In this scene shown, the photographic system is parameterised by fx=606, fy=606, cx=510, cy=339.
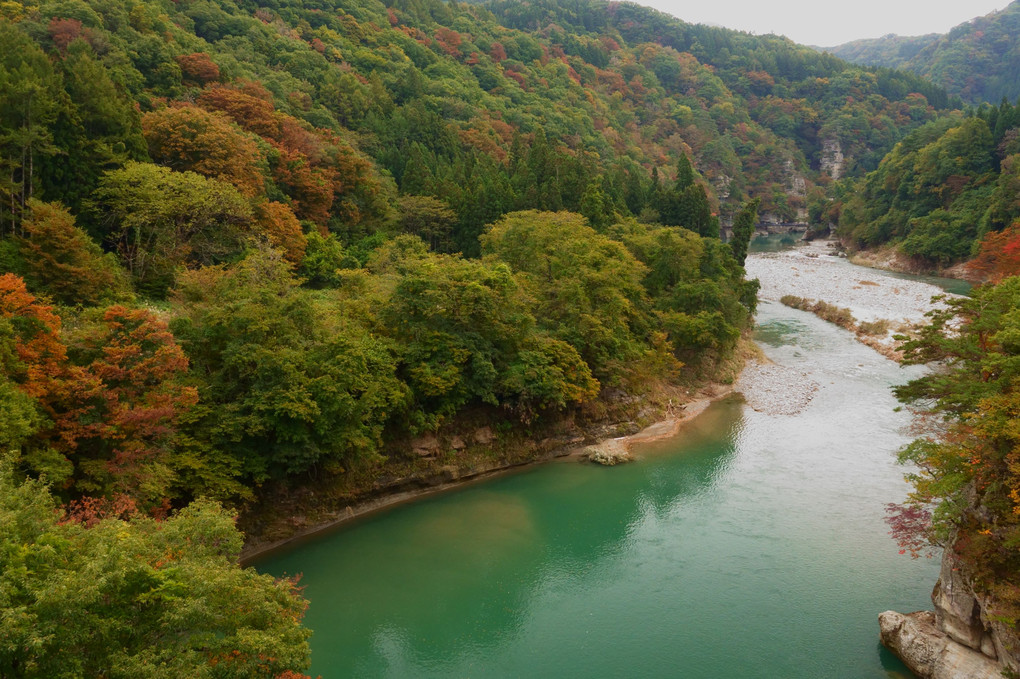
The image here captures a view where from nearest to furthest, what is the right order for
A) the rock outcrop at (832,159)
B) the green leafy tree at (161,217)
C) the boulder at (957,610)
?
the boulder at (957,610), the green leafy tree at (161,217), the rock outcrop at (832,159)

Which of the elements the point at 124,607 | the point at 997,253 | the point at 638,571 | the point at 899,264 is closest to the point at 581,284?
the point at 638,571

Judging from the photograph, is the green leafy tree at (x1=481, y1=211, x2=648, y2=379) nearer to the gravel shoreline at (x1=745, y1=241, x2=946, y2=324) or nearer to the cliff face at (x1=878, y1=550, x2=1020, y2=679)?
the cliff face at (x1=878, y1=550, x2=1020, y2=679)

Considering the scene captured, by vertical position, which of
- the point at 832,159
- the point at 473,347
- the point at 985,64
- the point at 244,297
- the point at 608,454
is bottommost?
the point at 608,454

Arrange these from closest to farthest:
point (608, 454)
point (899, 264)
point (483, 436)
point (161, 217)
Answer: point (483, 436) < point (161, 217) < point (608, 454) < point (899, 264)

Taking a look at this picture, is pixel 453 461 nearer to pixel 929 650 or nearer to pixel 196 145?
pixel 929 650

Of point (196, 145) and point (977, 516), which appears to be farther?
point (196, 145)

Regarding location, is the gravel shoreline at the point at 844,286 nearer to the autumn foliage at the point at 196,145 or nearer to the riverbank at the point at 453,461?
the riverbank at the point at 453,461

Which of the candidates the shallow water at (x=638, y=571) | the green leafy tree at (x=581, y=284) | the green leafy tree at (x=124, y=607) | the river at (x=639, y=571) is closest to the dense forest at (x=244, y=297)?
the green leafy tree at (x=124, y=607)
